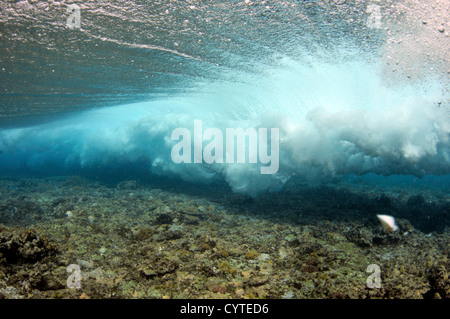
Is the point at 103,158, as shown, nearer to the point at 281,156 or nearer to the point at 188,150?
the point at 188,150

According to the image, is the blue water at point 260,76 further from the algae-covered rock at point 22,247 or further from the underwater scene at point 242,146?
the algae-covered rock at point 22,247

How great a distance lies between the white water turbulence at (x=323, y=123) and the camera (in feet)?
33.3

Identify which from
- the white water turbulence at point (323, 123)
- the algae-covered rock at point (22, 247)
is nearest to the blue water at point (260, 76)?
the white water turbulence at point (323, 123)

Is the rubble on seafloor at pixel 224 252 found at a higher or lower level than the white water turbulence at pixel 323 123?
lower

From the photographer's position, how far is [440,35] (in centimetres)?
704

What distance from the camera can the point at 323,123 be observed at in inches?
431

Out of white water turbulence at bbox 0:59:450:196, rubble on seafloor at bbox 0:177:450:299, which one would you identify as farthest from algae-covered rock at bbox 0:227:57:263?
white water turbulence at bbox 0:59:450:196

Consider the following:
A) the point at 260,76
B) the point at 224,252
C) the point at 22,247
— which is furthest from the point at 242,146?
the point at 22,247

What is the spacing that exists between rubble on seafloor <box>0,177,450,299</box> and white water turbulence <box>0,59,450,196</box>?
234 centimetres

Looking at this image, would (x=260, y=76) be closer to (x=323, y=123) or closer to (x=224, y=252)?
(x=323, y=123)

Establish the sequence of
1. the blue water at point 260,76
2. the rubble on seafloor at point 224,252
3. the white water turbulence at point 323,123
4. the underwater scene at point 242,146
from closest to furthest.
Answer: the rubble on seafloor at point 224,252 → the underwater scene at point 242,146 → the blue water at point 260,76 → the white water turbulence at point 323,123

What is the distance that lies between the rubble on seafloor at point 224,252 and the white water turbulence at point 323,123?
234 cm

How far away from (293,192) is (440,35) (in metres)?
9.34
